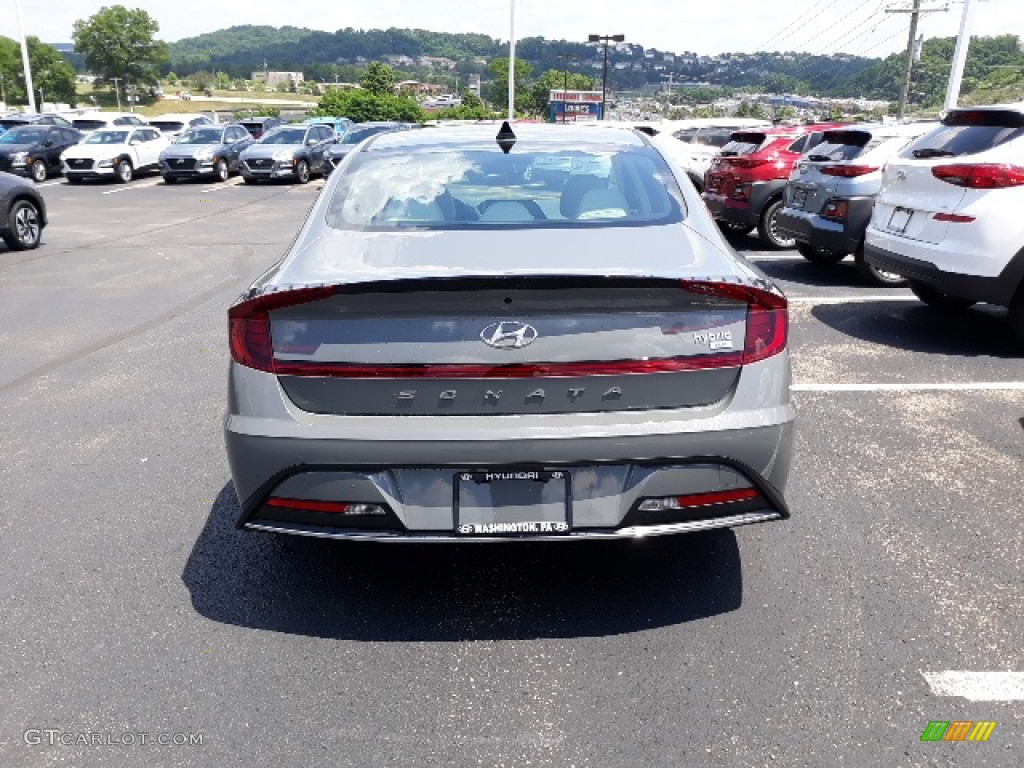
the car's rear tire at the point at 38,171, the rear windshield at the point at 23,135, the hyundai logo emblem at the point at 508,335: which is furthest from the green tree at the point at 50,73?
the hyundai logo emblem at the point at 508,335

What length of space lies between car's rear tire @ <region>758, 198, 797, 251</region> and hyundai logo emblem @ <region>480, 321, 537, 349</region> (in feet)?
31.4

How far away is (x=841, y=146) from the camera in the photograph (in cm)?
963

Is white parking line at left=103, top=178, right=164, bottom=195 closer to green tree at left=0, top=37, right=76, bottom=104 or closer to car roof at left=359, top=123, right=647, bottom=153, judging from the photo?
car roof at left=359, top=123, right=647, bottom=153

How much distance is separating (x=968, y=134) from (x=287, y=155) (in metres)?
20.4

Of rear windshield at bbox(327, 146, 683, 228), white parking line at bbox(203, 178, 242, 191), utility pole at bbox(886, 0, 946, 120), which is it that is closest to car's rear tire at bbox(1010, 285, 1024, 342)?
rear windshield at bbox(327, 146, 683, 228)

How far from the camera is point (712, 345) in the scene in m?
2.88

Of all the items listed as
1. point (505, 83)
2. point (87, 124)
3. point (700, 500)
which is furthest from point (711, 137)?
point (505, 83)

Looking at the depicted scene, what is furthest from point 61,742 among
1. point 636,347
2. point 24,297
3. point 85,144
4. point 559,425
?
point 85,144

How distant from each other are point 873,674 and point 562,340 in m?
1.47

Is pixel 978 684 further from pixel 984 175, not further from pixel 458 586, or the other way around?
pixel 984 175

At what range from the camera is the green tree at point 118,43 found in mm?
123250

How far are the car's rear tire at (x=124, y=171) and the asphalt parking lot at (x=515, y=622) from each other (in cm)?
2186

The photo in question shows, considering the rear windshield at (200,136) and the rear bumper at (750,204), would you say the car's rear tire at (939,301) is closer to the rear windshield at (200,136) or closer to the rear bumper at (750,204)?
the rear bumper at (750,204)

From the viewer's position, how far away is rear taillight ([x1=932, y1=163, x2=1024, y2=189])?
6258 mm
